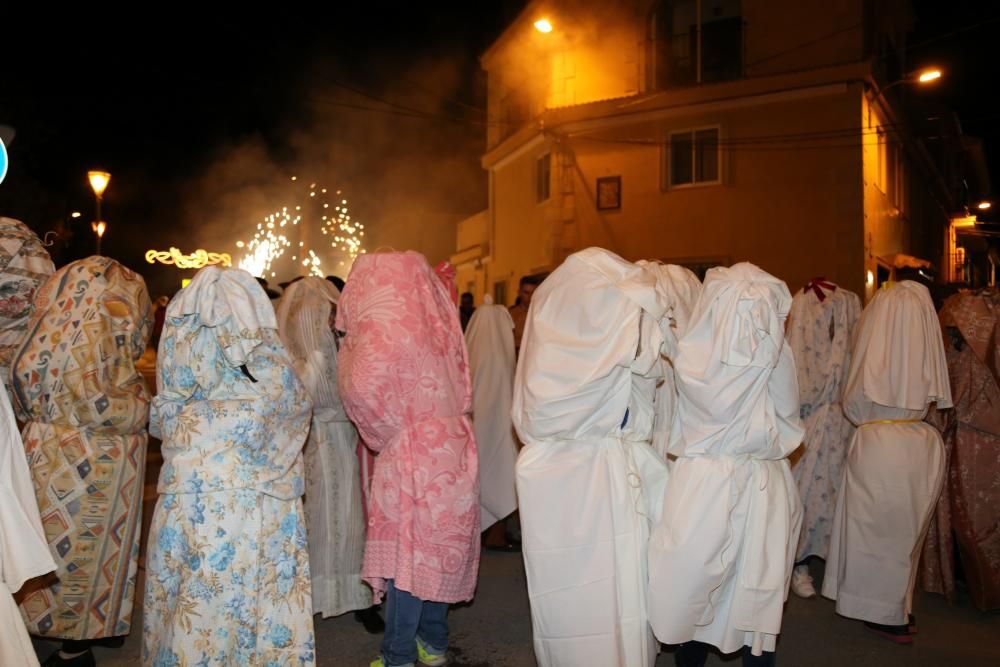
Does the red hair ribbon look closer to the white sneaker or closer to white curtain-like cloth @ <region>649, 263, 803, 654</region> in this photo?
the white sneaker

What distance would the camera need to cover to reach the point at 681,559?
3516mm

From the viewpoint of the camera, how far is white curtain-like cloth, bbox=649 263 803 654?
3.54m

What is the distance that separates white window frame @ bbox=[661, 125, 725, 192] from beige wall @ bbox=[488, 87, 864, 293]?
73 mm

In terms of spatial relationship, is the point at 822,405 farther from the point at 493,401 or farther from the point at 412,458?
the point at 412,458

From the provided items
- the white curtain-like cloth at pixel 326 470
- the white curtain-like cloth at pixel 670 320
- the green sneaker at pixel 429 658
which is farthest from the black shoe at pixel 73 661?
the white curtain-like cloth at pixel 670 320

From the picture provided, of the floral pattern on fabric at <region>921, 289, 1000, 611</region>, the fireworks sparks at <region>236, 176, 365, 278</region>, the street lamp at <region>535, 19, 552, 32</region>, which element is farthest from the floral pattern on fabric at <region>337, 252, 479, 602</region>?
the fireworks sparks at <region>236, 176, 365, 278</region>

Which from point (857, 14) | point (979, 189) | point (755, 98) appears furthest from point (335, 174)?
point (979, 189)

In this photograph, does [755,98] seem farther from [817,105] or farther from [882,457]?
[882,457]

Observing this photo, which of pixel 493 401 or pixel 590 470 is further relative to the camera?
pixel 493 401

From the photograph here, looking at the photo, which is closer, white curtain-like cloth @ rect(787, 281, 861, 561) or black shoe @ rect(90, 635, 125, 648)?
black shoe @ rect(90, 635, 125, 648)

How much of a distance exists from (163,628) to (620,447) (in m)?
2.10

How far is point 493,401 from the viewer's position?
265 inches

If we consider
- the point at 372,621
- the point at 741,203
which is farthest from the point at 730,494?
the point at 741,203

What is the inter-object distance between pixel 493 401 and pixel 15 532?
15.0 feet
